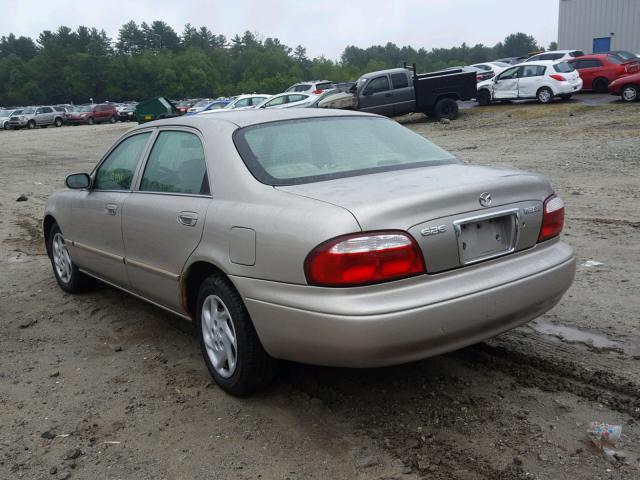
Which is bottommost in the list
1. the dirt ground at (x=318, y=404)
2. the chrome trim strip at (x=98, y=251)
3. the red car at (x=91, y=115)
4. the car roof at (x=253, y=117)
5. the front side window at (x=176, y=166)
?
the red car at (x=91, y=115)

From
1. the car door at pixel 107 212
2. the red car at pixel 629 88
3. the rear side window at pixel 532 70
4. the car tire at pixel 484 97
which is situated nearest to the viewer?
the car door at pixel 107 212

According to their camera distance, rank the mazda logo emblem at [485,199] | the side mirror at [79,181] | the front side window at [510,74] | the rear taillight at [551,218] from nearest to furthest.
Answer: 1. the mazda logo emblem at [485,199]
2. the rear taillight at [551,218]
3. the side mirror at [79,181]
4. the front side window at [510,74]

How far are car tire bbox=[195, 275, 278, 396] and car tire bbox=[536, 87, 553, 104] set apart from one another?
21865mm

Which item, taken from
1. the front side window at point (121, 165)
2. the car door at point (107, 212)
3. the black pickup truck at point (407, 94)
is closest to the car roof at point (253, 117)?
the front side window at point (121, 165)

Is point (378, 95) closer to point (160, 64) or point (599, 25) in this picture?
point (599, 25)

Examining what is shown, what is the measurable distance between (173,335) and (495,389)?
7.72 feet

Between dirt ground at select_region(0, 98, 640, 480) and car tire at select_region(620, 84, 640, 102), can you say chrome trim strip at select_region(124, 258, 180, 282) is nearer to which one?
dirt ground at select_region(0, 98, 640, 480)

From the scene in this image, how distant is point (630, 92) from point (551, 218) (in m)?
19.7

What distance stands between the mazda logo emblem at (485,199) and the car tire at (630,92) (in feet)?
65.9

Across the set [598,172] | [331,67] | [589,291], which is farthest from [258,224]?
[331,67]

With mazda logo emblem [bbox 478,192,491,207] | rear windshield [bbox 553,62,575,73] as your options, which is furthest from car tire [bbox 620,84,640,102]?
mazda logo emblem [bbox 478,192,491,207]

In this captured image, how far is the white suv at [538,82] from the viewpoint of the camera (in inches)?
906

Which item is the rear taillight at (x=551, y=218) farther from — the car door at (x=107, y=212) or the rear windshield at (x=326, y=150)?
the car door at (x=107, y=212)

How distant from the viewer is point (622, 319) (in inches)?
182
